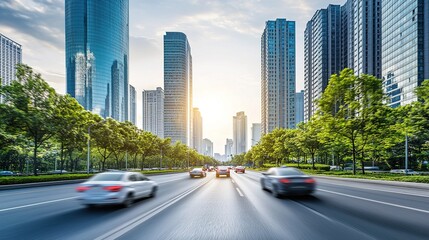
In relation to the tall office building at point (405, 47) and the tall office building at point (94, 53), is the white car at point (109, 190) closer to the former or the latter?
the tall office building at point (405, 47)

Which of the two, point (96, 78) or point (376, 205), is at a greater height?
point (96, 78)

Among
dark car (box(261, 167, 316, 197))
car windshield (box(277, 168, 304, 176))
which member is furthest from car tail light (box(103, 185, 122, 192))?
car windshield (box(277, 168, 304, 176))

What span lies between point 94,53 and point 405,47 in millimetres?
141281

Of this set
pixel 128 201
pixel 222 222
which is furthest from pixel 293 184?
pixel 128 201

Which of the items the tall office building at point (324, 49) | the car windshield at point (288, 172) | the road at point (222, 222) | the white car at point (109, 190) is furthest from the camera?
the tall office building at point (324, 49)

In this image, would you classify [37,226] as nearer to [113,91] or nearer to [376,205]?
[376,205]

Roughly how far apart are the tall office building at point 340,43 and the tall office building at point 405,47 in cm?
1602

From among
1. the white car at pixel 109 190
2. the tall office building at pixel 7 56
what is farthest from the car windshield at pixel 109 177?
the tall office building at pixel 7 56

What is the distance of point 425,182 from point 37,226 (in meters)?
23.9

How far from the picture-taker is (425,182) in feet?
68.1

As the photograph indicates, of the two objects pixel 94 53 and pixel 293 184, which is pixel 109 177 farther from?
pixel 94 53

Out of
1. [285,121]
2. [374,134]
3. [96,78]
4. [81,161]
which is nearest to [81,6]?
[96,78]

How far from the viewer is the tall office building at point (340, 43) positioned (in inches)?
5044

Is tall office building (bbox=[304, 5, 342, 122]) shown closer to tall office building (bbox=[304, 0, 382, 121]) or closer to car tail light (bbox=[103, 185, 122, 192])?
tall office building (bbox=[304, 0, 382, 121])
